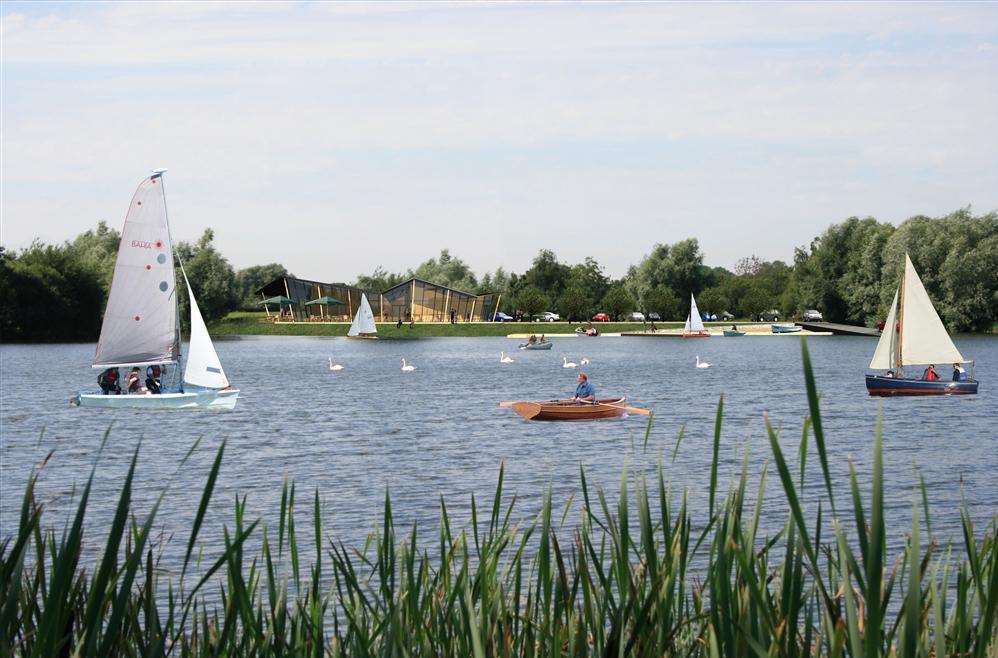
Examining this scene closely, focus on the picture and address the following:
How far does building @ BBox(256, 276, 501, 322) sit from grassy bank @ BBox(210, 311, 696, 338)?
2362 mm

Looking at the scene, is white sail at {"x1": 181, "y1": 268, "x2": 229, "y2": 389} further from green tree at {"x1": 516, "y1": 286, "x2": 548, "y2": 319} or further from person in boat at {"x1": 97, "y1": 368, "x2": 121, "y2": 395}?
green tree at {"x1": 516, "y1": 286, "x2": 548, "y2": 319}

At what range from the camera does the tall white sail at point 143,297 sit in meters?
39.4

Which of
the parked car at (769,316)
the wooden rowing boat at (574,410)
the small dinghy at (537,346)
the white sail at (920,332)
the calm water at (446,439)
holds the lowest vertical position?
the calm water at (446,439)

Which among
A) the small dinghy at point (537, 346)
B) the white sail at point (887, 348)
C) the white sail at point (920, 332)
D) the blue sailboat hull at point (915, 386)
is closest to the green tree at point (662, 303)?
the small dinghy at point (537, 346)

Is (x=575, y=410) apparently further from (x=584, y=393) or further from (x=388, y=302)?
(x=388, y=302)

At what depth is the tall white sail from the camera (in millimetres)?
39375

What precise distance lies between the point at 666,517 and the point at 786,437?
31.5 metres

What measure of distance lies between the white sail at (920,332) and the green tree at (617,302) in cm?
10000

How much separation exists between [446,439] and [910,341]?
20269 millimetres

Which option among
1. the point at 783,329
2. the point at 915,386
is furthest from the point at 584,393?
the point at 783,329

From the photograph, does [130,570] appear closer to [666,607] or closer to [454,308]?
[666,607]

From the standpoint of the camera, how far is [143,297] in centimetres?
3959

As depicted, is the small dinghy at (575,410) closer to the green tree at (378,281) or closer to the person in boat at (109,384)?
the person in boat at (109,384)

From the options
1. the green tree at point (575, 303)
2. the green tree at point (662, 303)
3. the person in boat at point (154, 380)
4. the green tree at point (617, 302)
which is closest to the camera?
the person in boat at point (154, 380)
